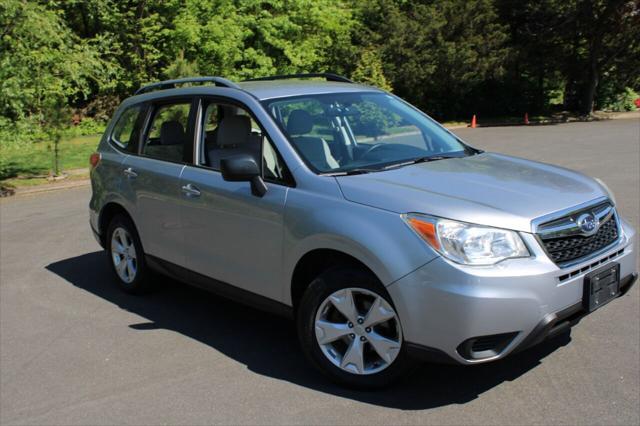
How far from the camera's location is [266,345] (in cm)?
487

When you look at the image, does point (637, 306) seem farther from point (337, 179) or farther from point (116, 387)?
point (116, 387)

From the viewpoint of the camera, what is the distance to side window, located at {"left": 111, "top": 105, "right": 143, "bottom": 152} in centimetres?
602

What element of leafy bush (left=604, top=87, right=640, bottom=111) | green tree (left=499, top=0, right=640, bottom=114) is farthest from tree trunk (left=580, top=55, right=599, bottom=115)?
leafy bush (left=604, top=87, right=640, bottom=111)

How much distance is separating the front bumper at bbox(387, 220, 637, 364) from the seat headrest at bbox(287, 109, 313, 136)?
1.43m

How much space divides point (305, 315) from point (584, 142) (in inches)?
654

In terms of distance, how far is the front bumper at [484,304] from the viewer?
3.42 meters

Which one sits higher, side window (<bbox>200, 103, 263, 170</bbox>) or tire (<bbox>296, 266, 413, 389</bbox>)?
side window (<bbox>200, 103, 263, 170</bbox>)

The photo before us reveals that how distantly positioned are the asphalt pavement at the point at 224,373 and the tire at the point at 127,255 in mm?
140

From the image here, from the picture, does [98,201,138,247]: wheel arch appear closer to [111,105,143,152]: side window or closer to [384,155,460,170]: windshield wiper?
[111,105,143,152]: side window

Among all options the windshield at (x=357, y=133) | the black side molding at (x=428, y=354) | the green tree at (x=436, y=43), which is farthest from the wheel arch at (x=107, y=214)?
the green tree at (x=436, y=43)

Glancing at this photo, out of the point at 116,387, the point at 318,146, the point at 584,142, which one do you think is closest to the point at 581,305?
the point at 318,146

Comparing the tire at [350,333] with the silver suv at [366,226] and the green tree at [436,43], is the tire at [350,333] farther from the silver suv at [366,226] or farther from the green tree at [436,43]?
the green tree at [436,43]

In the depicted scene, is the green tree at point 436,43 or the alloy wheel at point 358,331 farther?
the green tree at point 436,43

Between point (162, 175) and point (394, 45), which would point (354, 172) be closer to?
point (162, 175)
